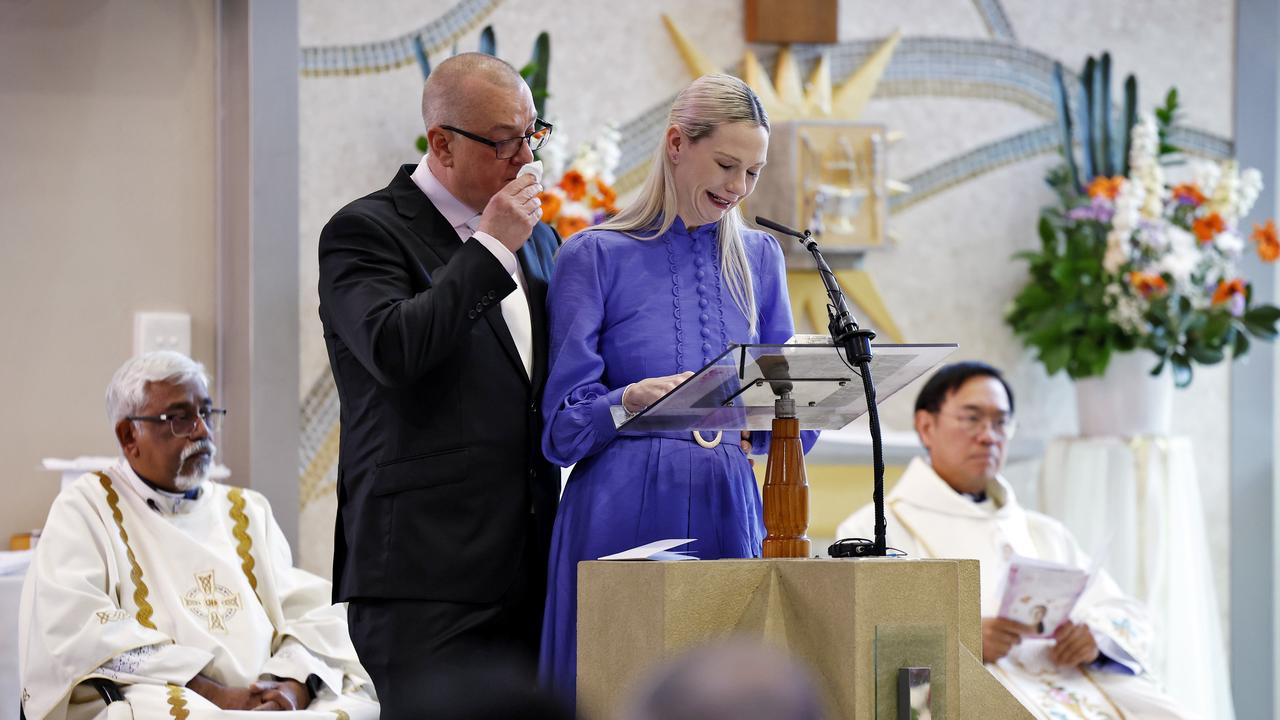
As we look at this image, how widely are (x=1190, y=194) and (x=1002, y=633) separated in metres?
2.47

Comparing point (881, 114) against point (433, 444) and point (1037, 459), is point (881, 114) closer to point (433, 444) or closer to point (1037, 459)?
point (1037, 459)

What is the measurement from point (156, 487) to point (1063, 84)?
4273 mm

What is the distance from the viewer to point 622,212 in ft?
10.3

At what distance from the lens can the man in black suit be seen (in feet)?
9.41

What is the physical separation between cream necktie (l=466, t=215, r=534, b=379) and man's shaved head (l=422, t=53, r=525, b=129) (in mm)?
229

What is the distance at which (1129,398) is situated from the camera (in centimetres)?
613

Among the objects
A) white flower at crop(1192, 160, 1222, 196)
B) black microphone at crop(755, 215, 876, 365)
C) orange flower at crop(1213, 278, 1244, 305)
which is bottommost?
black microphone at crop(755, 215, 876, 365)

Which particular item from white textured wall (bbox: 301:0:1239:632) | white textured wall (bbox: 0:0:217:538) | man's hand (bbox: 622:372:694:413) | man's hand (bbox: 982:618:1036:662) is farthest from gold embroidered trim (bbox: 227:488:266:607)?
man's hand (bbox: 982:618:1036:662)

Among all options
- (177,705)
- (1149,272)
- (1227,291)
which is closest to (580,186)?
(1149,272)

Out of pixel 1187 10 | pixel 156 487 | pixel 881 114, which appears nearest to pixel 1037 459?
pixel 881 114

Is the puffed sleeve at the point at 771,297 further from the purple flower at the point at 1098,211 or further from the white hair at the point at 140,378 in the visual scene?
the purple flower at the point at 1098,211

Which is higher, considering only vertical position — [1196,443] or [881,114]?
[881,114]

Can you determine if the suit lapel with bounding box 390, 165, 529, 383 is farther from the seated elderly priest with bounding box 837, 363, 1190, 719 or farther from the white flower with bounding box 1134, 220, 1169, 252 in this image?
the white flower with bounding box 1134, 220, 1169, 252

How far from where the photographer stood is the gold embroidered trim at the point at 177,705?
3688mm
